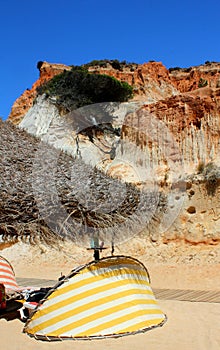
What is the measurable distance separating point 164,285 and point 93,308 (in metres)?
4.91

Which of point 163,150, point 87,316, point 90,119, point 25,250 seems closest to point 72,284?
point 87,316

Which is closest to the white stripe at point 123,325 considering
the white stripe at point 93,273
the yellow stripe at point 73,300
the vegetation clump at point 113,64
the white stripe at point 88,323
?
the white stripe at point 88,323

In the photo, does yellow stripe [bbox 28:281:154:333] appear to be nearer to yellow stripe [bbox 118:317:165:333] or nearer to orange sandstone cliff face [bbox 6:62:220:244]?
yellow stripe [bbox 118:317:165:333]

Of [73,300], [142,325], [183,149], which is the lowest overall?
[142,325]

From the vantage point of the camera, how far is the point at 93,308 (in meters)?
5.11

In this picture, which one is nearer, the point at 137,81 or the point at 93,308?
the point at 93,308

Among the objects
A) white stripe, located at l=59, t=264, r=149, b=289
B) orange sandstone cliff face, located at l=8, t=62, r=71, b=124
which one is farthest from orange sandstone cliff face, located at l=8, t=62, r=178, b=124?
white stripe, located at l=59, t=264, r=149, b=289

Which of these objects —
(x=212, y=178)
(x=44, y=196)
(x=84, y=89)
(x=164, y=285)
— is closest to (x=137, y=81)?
(x=84, y=89)

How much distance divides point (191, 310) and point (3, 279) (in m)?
3.45

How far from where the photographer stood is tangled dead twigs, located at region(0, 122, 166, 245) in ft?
18.0

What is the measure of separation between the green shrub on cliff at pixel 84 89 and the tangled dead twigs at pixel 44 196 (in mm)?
21216

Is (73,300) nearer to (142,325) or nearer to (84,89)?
(142,325)

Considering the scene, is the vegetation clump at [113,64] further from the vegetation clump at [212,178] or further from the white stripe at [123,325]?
the white stripe at [123,325]

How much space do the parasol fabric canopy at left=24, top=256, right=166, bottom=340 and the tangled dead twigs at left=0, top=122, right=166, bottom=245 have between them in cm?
97
